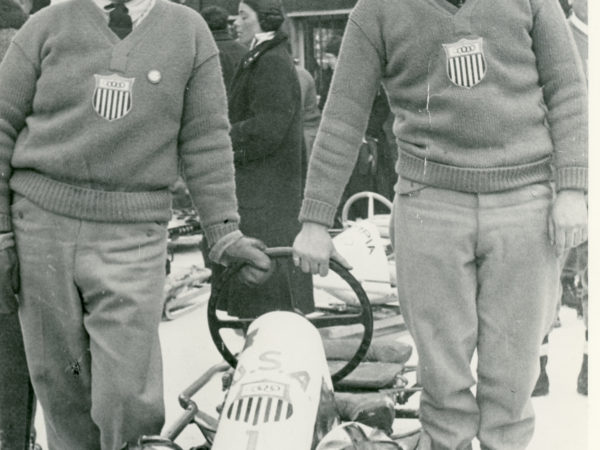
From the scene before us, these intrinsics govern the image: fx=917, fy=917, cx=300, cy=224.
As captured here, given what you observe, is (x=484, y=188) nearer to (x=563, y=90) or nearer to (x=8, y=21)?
(x=563, y=90)

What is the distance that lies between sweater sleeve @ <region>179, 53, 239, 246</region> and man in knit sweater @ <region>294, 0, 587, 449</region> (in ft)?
1.46

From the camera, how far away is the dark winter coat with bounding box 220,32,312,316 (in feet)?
13.3

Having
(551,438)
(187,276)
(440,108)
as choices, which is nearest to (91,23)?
(440,108)

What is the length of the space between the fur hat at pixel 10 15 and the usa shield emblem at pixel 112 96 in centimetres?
68

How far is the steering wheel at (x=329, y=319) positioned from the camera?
2.63 metres

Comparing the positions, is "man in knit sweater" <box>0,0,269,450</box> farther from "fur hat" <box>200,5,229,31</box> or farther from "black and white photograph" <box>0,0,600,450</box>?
"fur hat" <box>200,5,229,31</box>

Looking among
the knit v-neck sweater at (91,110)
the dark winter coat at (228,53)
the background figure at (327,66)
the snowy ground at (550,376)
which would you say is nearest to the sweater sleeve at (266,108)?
the dark winter coat at (228,53)

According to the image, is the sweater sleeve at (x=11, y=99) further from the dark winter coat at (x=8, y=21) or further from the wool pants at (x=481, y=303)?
the wool pants at (x=481, y=303)

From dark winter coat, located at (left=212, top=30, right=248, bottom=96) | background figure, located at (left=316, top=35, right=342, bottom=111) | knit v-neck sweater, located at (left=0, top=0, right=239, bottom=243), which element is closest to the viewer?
knit v-neck sweater, located at (left=0, top=0, right=239, bottom=243)

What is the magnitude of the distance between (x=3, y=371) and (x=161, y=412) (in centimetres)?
62

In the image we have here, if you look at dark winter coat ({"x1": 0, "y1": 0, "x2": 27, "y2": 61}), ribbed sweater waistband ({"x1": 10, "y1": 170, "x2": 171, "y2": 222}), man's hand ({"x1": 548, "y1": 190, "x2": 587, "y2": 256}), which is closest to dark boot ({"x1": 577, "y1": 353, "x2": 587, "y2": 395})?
man's hand ({"x1": 548, "y1": 190, "x2": 587, "y2": 256})

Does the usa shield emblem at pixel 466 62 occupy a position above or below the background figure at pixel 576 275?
above

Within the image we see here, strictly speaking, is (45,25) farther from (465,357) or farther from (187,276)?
(187,276)

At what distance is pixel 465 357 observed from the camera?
2.37 metres
